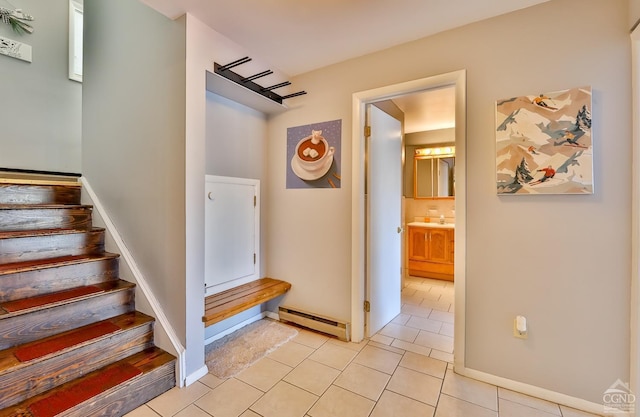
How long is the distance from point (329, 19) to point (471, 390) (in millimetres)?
2590

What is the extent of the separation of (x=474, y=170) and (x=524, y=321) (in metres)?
1.00

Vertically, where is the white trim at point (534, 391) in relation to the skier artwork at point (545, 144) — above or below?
below

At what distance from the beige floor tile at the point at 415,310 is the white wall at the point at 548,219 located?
1113 mm

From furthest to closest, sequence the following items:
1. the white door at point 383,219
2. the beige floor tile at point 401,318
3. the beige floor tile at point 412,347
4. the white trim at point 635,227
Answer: the beige floor tile at point 401,318 → the white door at point 383,219 → the beige floor tile at point 412,347 → the white trim at point 635,227

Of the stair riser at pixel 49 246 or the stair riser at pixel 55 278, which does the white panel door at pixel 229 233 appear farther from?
the stair riser at pixel 49 246

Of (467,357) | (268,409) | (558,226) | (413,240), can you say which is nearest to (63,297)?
(268,409)

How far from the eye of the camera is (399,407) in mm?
1610

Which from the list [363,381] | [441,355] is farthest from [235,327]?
[441,355]

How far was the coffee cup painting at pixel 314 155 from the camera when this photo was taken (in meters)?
2.46

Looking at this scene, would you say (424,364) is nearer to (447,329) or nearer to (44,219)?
(447,329)

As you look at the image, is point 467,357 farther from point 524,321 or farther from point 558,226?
point 558,226

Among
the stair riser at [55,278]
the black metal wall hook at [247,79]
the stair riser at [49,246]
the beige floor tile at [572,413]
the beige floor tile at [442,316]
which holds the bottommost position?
the beige floor tile at [572,413]

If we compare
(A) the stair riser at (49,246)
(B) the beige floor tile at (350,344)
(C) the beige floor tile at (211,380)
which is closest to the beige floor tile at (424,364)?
(B) the beige floor tile at (350,344)

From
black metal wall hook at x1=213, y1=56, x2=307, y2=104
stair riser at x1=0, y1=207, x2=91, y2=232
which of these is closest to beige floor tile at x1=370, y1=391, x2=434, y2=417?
black metal wall hook at x1=213, y1=56, x2=307, y2=104
